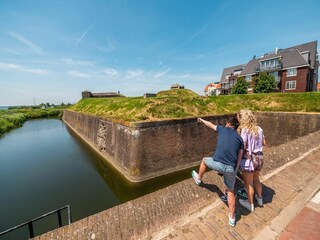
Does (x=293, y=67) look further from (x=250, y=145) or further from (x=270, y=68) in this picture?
(x=250, y=145)

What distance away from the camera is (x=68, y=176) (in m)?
9.36

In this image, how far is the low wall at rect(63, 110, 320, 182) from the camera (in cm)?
865

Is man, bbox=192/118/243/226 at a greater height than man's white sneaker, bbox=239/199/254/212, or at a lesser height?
greater

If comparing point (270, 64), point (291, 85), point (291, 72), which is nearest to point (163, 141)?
point (291, 85)

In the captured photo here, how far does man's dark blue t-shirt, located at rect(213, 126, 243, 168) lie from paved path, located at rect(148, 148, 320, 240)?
1.07 metres

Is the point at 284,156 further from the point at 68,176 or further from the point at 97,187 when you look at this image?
the point at 68,176

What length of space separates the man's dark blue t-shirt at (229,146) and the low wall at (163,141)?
6310 millimetres

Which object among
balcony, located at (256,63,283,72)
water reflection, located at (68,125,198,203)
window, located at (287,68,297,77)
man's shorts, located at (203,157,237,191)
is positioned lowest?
water reflection, located at (68,125,198,203)

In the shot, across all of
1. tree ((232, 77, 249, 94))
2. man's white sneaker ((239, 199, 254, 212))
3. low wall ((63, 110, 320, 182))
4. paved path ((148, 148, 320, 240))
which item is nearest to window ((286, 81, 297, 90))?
tree ((232, 77, 249, 94))

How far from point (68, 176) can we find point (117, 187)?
3378 mm

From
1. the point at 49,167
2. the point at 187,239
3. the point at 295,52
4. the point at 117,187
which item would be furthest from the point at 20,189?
the point at 295,52

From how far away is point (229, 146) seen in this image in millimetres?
2561

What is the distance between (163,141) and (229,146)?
6.90 metres

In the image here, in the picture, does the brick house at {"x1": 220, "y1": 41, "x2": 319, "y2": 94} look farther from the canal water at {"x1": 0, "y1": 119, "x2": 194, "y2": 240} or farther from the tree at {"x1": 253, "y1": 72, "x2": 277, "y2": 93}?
the canal water at {"x1": 0, "y1": 119, "x2": 194, "y2": 240}
